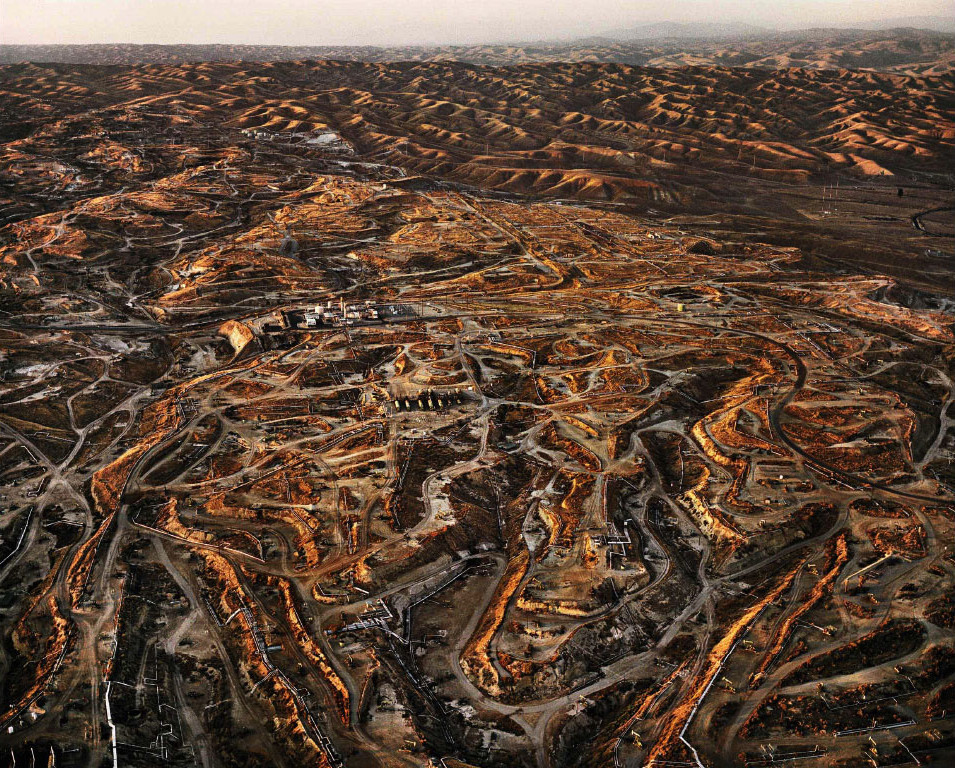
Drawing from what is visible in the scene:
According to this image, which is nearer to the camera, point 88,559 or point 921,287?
point 88,559

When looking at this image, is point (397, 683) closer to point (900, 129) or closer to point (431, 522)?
point (431, 522)

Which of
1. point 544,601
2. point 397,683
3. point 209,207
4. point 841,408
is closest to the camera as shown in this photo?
point 397,683

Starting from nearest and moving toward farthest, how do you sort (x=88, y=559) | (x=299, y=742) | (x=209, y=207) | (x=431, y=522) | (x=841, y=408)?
(x=299, y=742) < (x=88, y=559) < (x=431, y=522) < (x=841, y=408) < (x=209, y=207)

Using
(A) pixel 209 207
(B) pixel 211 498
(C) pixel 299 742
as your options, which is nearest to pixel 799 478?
(C) pixel 299 742

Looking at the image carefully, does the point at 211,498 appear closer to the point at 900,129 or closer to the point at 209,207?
the point at 209,207

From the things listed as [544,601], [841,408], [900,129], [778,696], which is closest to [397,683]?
[544,601]

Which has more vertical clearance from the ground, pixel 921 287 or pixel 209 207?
pixel 209 207
